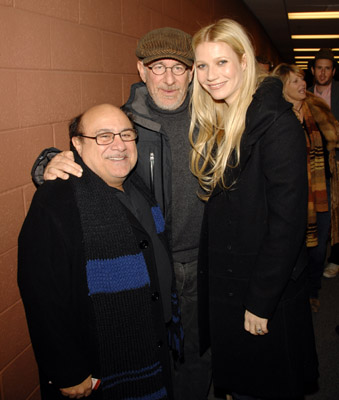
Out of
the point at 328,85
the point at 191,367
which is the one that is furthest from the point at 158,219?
the point at 328,85

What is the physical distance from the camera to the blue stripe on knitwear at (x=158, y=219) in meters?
1.86

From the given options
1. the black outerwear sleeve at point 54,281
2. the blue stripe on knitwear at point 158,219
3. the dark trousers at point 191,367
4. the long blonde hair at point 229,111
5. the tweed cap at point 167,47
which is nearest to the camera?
the black outerwear sleeve at point 54,281

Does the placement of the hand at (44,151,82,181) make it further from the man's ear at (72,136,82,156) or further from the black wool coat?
the black wool coat

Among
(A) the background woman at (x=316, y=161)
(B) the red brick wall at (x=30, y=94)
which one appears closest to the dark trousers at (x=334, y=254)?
(A) the background woman at (x=316, y=161)

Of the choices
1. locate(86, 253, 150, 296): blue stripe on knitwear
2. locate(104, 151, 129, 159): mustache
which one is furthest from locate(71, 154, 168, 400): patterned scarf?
locate(104, 151, 129, 159): mustache

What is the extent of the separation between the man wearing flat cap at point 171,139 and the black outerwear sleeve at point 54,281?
65 cm

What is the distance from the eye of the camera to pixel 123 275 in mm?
1577

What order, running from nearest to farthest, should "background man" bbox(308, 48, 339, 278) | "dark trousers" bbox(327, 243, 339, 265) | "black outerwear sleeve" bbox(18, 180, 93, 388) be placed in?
"black outerwear sleeve" bbox(18, 180, 93, 388)
"dark trousers" bbox(327, 243, 339, 265)
"background man" bbox(308, 48, 339, 278)

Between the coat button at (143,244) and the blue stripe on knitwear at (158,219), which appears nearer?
the coat button at (143,244)

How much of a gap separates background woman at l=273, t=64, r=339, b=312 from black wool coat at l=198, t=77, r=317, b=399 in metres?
1.46

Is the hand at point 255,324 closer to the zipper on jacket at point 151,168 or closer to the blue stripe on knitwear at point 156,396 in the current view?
the blue stripe on knitwear at point 156,396

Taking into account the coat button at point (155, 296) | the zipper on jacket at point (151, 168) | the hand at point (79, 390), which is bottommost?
the hand at point (79, 390)

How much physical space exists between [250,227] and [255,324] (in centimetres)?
43

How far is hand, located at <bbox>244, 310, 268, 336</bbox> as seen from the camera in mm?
1646
